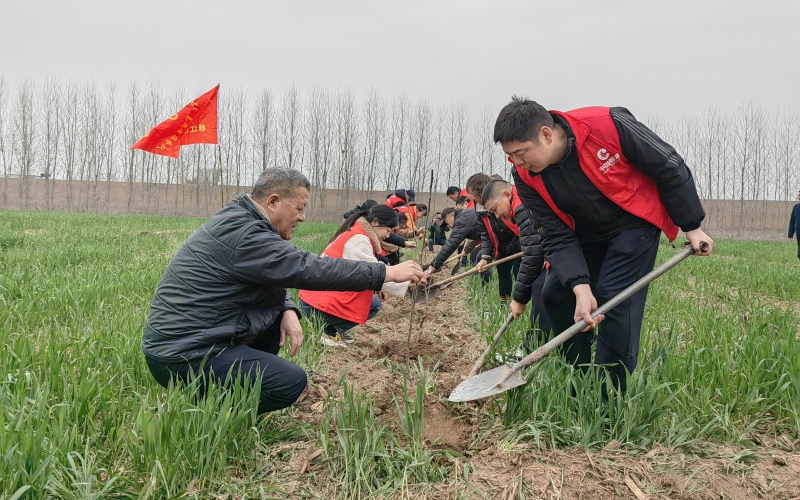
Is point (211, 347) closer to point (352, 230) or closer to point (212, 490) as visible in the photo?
point (212, 490)

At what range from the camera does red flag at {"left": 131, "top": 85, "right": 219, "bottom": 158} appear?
6211 millimetres

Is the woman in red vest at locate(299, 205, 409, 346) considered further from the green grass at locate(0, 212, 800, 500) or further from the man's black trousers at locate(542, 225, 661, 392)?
the man's black trousers at locate(542, 225, 661, 392)

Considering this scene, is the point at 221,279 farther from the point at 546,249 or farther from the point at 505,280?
the point at 505,280

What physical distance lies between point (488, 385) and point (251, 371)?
1097 millimetres

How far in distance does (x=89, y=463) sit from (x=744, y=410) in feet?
9.32

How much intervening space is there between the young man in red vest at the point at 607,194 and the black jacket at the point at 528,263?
76cm

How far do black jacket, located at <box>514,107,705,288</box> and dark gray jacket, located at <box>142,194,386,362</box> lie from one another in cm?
98

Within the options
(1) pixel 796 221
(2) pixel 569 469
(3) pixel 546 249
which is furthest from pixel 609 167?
(1) pixel 796 221

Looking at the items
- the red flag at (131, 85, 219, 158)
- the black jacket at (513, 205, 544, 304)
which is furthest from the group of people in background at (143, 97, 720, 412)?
the red flag at (131, 85, 219, 158)

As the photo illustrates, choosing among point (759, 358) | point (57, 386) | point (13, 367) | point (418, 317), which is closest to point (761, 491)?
point (759, 358)

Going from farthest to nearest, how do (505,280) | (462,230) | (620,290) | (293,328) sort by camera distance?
(462,230) → (505,280) → (293,328) → (620,290)

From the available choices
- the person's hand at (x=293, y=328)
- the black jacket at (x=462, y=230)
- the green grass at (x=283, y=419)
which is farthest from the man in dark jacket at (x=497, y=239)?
the person's hand at (x=293, y=328)

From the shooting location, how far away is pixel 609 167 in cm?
243

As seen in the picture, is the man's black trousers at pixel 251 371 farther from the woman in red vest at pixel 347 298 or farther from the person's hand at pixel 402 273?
the woman in red vest at pixel 347 298
